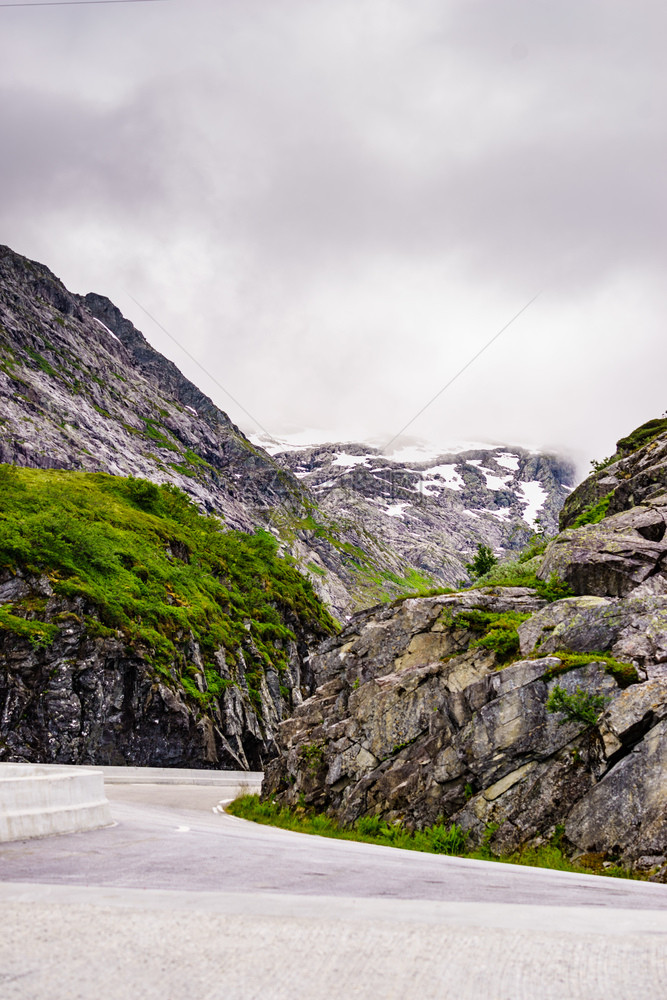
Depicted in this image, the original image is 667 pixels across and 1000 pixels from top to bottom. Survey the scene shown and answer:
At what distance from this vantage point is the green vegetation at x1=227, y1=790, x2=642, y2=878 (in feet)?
43.4

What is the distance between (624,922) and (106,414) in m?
150

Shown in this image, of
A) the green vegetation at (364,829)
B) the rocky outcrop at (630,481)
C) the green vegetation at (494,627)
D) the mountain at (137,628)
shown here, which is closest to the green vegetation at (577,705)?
the green vegetation at (494,627)

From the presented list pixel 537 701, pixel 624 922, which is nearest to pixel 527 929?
pixel 624 922

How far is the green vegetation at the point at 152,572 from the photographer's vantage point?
4200 cm

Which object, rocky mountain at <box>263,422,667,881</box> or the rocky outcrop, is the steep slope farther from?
the rocky outcrop

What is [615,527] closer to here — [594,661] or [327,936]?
[594,661]

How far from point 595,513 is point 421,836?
20.3 meters

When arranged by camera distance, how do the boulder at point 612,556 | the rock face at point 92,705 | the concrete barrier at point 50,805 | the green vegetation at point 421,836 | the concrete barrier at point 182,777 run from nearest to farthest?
1. the concrete barrier at point 50,805
2. the green vegetation at point 421,836
3. the boulder at point 612,556
4. the concrete barrier at point 182,777
5. the rock face at point 92,705

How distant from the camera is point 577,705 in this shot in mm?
15633

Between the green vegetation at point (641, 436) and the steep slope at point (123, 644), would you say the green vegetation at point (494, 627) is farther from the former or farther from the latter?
the steep slope at point (123, 644)

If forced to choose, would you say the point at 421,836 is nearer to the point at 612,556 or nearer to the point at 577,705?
the point at 577,705

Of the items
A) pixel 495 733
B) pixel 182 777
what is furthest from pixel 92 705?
pixel 495 733

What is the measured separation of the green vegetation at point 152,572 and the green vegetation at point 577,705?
31.2 m

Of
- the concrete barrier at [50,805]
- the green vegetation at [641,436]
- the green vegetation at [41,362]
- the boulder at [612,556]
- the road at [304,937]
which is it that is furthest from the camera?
the green vegetation at [41,362]
